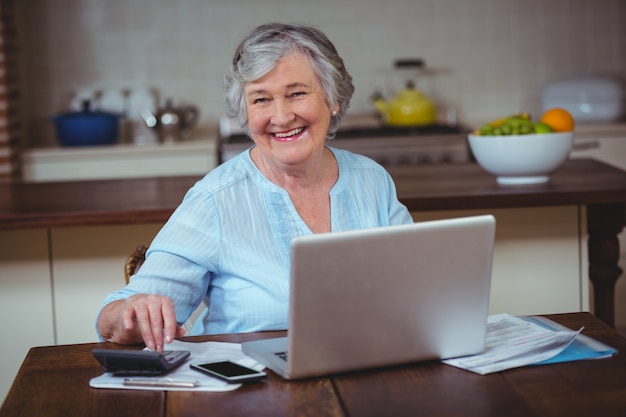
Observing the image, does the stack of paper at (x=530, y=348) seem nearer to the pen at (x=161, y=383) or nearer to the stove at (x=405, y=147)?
the pen at (x=161, y=383)

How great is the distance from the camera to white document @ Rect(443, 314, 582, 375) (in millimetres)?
1517

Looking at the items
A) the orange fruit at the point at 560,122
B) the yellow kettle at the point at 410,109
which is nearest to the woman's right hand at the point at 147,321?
the orange fruit at the point at 560,122

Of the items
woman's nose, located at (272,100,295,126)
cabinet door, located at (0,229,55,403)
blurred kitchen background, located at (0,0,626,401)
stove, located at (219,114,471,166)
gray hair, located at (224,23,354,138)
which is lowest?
cabinet door, located at (0,229,55,403)

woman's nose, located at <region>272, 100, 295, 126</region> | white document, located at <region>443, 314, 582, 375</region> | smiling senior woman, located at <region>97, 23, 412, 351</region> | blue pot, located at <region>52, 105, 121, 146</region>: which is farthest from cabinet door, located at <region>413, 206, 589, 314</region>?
blue pot, located at <region>52, 105, 121, 146</region>

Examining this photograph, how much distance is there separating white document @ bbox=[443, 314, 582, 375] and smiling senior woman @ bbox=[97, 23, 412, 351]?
46 cm

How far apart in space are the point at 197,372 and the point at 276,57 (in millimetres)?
694

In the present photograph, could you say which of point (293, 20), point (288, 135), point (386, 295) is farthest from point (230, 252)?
point (293, 20)

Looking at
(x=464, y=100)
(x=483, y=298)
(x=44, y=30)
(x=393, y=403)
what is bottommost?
(x=393, y=403)

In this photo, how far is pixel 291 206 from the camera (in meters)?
2.01

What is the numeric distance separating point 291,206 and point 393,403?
0.71 metres

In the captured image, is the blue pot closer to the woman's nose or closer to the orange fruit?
the orange fruit

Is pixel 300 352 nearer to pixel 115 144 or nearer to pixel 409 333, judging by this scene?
pixel 409 333

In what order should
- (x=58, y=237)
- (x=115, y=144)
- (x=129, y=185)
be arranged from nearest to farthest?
1. (x=58, y=237)
2. (x=129, y=185)
3. (x=115, y=144)

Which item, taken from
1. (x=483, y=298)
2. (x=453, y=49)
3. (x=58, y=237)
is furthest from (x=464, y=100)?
(x=483, y=298)
